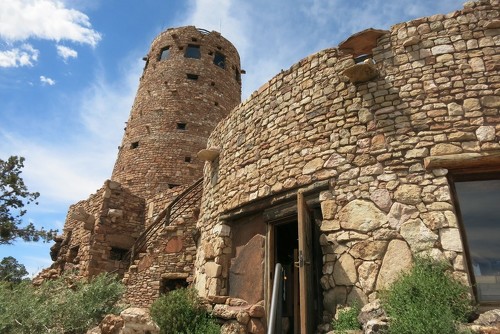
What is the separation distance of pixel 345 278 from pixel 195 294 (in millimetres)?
2352

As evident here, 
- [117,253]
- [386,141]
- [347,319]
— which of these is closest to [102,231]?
[117,253]

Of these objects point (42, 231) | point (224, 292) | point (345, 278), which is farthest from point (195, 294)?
point (42, 231)

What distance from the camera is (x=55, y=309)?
285 inches

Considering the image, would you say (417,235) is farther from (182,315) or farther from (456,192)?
(182,315)

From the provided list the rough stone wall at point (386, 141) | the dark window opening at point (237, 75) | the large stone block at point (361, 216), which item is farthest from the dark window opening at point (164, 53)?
the large stone block at point (361, 216)

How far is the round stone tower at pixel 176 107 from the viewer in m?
18.4

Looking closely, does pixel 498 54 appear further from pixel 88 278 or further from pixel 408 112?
pixel 88 278

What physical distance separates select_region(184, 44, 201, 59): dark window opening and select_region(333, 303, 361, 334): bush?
19309 millimetres

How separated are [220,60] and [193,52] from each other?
173 centimetres

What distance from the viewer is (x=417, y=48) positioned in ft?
19.6

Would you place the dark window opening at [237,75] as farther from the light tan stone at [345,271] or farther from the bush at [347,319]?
the bush at [347,319]

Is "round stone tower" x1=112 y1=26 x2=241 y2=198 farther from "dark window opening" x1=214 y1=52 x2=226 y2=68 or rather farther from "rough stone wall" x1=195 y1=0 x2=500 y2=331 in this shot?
"rough stone wall" x1=195 y1=0 x2=500 y2=331

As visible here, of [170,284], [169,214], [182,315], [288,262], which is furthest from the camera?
[169,214]

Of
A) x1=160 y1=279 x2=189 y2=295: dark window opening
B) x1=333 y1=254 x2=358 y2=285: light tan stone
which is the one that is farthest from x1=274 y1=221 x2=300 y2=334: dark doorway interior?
x1=160 y1=279 x2=189 y2=295: dark window opening
